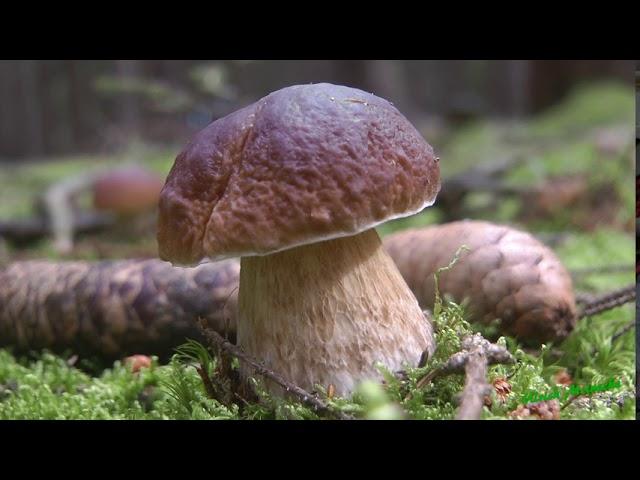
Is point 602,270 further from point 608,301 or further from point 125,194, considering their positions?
point 125,194

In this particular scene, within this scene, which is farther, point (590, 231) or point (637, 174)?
point (590, 231)

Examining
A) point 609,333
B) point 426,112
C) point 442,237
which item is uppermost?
point 426,112

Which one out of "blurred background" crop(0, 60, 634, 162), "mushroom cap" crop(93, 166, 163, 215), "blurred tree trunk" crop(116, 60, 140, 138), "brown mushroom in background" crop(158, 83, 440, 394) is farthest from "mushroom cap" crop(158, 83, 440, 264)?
"blurred tree trunk" crop(116, 60, 140, 138)

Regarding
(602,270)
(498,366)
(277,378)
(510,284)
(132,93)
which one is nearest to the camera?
(277,378)

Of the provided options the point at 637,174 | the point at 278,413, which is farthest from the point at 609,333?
the point at 278,413

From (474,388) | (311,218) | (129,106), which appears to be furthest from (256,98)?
(474,388)
